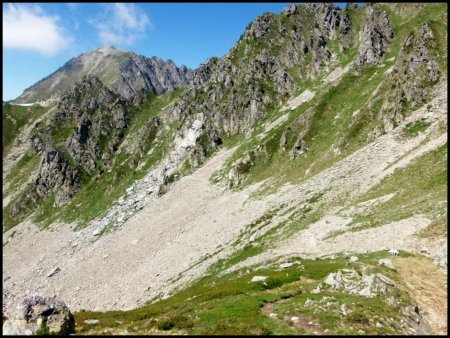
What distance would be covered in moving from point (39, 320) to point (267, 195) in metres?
63.5

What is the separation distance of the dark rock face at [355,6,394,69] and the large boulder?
12017 centimetres

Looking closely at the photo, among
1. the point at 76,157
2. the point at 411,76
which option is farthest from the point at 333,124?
the point at 76,157

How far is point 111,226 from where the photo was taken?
111 meters

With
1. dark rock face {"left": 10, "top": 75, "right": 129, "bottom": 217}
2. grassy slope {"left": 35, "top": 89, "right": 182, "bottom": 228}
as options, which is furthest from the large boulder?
dark rock face {"left": 10, "top": 75, "right": 129, "bottom": 217}

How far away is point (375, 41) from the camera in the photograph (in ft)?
413

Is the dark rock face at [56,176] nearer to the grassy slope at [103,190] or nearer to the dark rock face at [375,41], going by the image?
the grassy slope at [103,190]

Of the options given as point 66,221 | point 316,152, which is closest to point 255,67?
point 316,152

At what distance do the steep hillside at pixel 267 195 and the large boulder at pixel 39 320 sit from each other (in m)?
2.57

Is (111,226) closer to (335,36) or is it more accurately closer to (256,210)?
(256,210)

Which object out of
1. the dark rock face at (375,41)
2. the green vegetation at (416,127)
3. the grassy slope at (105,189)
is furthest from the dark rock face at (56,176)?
the green vegetation at (416,127)

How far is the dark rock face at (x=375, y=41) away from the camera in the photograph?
123 m

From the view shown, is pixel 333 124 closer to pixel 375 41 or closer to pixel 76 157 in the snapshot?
pixel 375 41

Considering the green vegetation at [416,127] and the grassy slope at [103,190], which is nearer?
the green vegetation at [416,127]

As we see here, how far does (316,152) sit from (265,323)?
6964cm
